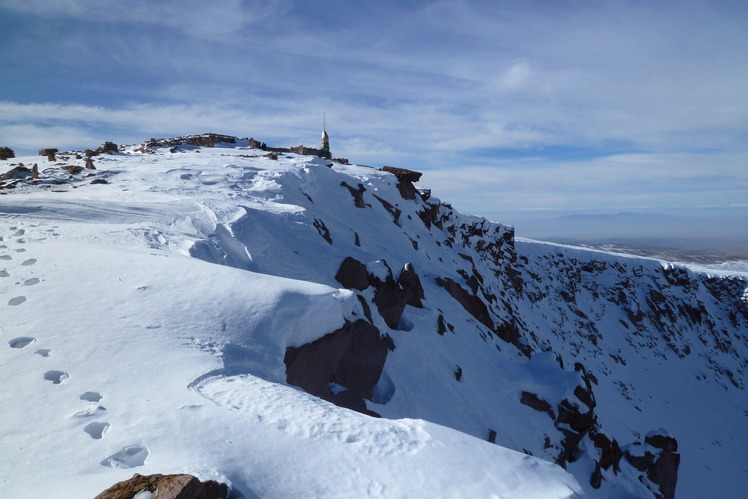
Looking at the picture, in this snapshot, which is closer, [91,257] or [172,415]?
[172,415]

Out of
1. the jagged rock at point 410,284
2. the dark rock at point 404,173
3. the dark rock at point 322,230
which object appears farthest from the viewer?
the dark rock at point 404,173

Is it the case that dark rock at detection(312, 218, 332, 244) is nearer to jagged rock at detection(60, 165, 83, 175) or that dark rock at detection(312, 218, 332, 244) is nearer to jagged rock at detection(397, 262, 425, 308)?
jagged rock at detection(397, 262, 425, 308)

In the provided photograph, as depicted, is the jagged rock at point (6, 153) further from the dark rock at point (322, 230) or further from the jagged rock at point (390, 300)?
the jagged rock at point (390, 300)

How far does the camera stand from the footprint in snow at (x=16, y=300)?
5.89 meters

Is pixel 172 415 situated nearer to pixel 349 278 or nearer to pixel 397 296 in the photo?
pixel 349 278

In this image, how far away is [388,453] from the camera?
4199mm

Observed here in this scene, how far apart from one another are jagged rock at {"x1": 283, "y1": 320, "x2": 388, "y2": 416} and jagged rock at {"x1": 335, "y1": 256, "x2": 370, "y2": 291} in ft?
8.15

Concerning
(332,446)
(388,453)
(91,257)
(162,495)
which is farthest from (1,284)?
(388,453)

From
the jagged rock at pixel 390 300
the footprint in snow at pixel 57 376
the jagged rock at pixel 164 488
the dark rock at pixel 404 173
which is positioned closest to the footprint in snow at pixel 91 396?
the footprint in snow at pixel 57 376

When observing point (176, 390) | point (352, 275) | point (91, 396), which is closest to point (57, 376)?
point (91, 396)

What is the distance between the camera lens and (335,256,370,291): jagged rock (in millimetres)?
12594

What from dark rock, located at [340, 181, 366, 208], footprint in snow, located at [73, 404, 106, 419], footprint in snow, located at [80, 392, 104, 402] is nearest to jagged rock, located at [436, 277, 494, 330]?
dark rock, located at [340, 181, 366, 208]

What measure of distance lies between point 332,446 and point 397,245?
15.7m

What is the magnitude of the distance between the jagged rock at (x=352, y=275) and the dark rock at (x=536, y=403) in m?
8.45
